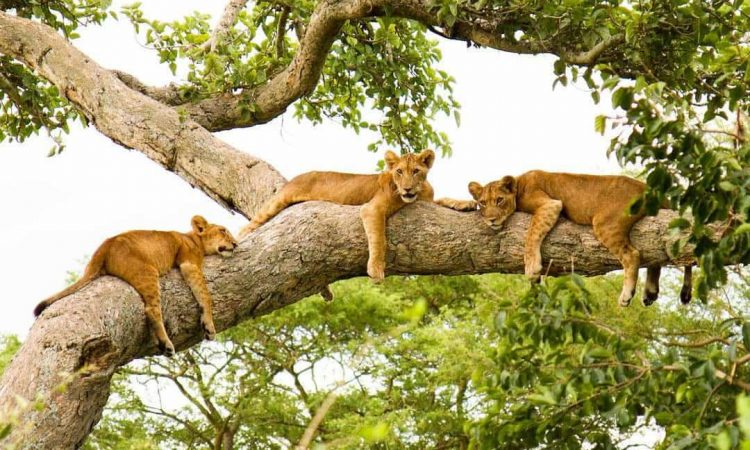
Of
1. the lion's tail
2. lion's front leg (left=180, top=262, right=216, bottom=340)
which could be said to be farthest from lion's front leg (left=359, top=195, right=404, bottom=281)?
the lion's tail

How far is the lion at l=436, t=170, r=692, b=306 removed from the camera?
6270mm

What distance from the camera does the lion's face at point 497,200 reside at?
6.70 meters

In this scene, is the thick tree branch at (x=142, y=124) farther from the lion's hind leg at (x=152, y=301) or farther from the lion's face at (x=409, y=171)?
the lion's hind leg at (x=152, y=301)

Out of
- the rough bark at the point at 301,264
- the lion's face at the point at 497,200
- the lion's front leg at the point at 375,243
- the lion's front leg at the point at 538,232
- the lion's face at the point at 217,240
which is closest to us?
the rough bark at the point at 301,264

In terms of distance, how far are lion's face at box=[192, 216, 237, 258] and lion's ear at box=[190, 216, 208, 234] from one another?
28 mm

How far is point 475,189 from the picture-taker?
7.25 m

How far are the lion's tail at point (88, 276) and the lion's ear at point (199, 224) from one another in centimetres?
90

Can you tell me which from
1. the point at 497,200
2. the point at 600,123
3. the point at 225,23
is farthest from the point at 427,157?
the point at 600,123

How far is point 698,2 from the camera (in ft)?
20.6

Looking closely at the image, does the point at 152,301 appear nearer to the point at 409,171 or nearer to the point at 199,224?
the point at 199,224

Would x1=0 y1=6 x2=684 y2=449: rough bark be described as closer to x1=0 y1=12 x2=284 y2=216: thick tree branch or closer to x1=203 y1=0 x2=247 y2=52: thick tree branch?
x1=0 y1=12 x2=284 y2=216: thick tree branch

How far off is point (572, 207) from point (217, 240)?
2334 mm

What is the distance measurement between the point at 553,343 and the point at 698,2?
2.66m

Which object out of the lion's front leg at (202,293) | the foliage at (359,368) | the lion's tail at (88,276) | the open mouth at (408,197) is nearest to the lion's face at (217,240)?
the lion's front leg at (202,293)
